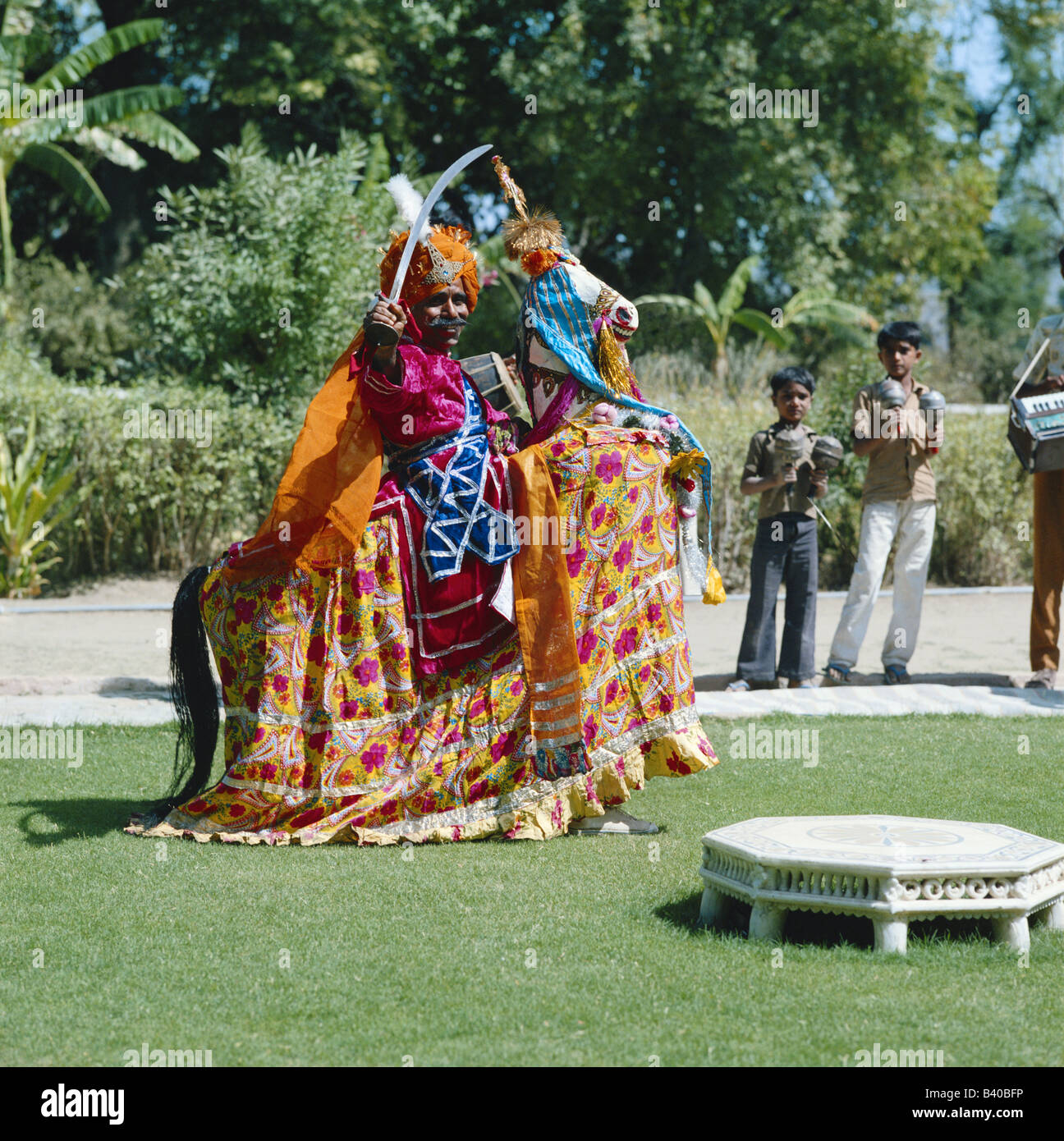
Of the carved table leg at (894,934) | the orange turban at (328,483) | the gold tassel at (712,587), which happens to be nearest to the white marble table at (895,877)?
the carved table leg at (894,934)

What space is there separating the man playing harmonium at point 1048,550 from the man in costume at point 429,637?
4063 mm

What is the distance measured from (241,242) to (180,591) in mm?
11743

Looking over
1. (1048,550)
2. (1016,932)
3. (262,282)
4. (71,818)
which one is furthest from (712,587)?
(262,282)

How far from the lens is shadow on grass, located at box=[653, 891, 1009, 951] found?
154 inches

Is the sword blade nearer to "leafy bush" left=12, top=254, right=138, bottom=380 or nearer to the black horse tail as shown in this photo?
the black horse tail

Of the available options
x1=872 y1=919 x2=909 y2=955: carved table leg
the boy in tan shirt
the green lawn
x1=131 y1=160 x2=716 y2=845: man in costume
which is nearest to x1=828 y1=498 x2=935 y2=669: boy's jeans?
the boy in tan shirt

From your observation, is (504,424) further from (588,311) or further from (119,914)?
(119,914)

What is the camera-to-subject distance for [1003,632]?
11133mm

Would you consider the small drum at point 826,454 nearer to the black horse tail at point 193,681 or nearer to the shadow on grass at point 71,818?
the black horse tail at point 193,681

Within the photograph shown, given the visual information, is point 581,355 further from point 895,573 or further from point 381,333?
point 895,573

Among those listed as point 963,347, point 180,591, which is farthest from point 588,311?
point 963,347

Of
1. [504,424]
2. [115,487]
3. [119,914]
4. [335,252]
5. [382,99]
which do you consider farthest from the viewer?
[382,99]

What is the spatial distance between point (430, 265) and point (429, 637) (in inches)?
54.3

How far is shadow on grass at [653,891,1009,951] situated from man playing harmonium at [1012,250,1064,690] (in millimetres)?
4807
